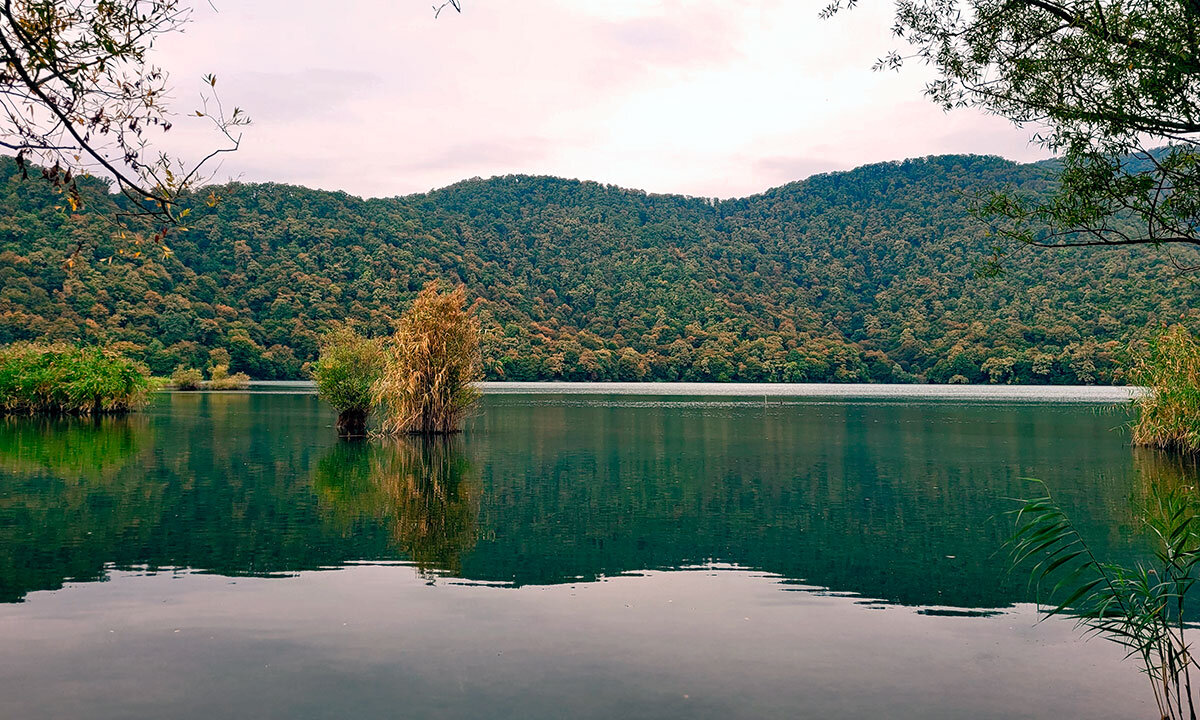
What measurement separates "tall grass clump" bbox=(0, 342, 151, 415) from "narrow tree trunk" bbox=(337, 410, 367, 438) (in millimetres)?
18195

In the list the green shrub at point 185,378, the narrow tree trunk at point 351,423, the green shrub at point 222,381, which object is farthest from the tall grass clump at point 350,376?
the green shrub at point 185,378

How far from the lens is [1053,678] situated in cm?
775

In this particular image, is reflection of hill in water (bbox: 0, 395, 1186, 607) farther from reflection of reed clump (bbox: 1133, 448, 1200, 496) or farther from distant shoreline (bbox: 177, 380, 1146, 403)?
distant shoreline (bbox: 177, 380, 1146, 403)

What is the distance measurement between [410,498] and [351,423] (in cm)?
1658

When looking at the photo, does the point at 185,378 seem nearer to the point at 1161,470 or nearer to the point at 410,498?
the point at 410,498

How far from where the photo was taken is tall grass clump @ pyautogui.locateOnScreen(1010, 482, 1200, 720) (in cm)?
663

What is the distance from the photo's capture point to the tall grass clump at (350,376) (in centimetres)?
3216

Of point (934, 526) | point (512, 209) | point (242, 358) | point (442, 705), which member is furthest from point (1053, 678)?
point (512, 209)

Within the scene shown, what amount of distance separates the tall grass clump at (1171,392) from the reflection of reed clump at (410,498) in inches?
868

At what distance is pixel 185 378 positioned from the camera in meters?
76.6

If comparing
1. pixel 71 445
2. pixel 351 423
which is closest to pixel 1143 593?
pixel 71 445

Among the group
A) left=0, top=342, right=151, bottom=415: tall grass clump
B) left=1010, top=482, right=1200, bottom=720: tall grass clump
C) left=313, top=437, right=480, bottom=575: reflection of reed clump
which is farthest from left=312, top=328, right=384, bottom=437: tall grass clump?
left=1010, top=482, right=1200, bottom=720: tall grass clump

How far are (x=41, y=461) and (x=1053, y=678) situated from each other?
2476 cm

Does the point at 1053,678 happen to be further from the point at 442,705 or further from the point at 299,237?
the point at 299,237
